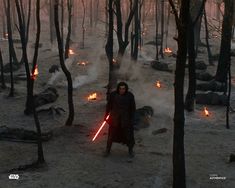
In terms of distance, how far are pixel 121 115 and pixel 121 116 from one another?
26 mm

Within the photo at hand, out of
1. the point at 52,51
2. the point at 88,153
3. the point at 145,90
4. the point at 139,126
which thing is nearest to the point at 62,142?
the point at 88,153

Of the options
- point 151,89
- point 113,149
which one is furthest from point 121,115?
point 151,89

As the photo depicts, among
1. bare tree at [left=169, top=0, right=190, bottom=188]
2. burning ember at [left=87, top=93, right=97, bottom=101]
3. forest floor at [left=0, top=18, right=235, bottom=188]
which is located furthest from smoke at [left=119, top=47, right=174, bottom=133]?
bare tree at [left=169, top=0, right=190, bottom=188]

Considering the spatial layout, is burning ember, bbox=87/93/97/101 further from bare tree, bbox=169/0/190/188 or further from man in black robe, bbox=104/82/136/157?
bare tree, bbox=169/0/190/188

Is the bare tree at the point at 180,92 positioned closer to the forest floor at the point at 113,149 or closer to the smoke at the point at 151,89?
the forest floor at the point at 113,149

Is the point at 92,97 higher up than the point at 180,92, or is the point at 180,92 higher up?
the point at 180,92

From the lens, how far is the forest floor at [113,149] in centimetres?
949

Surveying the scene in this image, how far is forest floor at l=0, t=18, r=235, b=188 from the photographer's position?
31.1 ft

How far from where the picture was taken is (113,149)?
1192cm

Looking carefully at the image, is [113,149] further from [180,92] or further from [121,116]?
[180,92]

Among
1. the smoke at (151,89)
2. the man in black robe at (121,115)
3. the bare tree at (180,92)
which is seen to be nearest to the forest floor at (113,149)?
the smoke at (151,89)

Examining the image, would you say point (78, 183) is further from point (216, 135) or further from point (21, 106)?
point (21, 106)

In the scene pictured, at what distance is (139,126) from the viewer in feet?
48.4

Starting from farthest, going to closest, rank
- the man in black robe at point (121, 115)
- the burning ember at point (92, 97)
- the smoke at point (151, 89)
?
the burning ember at point (92, 97) < the smoke at point (151, 89) < the man in black robe at point (121, 115)
